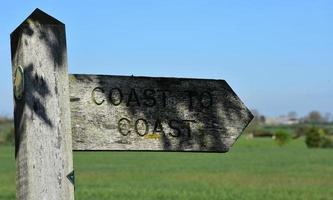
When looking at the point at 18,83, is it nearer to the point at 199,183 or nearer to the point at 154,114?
the point at 154,114

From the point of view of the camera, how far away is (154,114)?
118 inches

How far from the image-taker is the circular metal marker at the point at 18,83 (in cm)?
270

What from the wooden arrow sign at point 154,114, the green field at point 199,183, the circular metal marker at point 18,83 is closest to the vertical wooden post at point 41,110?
the circular metal marker at point 18,83

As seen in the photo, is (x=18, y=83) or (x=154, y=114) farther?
(x=154, y=114)

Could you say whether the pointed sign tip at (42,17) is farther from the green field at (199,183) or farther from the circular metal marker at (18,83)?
the green field at (199,183)

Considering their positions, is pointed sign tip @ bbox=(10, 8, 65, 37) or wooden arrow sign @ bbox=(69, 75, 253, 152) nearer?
pointed sign tip @ bbox=(10, 8, 65, 37)

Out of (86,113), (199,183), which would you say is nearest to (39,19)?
(86,113)

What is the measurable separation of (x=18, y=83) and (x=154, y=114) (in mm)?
548

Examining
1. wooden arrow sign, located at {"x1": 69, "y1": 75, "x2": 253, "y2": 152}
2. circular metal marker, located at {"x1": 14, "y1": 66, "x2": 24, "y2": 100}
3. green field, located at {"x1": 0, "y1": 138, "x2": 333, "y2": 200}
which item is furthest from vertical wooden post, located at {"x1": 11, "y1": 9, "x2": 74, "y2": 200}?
green field, located at {"x1": 0, "y1": 138, "x2": 333, "y2": 200}

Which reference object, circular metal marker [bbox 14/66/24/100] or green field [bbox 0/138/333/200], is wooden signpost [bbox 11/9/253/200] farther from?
green field [bbox 0/138/333/200]

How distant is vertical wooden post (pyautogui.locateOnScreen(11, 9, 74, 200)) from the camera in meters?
2.71

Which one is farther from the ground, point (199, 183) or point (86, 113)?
point (86, 113)

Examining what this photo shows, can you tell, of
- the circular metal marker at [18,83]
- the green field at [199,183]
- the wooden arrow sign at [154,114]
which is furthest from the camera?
the green field at [199,183]

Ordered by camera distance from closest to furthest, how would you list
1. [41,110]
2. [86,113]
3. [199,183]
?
[41,110] → [86,113] → [199,183]
